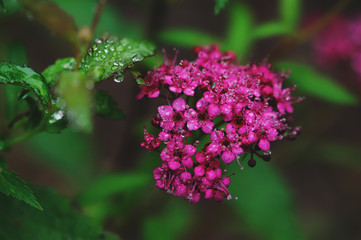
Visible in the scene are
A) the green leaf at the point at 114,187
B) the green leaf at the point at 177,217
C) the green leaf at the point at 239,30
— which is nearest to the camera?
the green leaf at the point at 114,187

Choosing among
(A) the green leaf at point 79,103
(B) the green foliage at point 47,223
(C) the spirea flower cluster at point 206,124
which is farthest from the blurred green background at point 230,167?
(A) the green leaf at point 79,103

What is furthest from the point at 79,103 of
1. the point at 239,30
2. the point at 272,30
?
the point at 239,30

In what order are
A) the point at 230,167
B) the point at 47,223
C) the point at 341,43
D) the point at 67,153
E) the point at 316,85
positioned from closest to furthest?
the point at 47,223, the point at 230,167, the point at 316,85, the point at 341,43, the point at 67,153

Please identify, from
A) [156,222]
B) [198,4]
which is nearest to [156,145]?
[156,222]

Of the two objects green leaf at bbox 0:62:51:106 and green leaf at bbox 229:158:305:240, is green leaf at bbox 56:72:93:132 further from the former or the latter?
green leaf at bbox 229:158:305:240

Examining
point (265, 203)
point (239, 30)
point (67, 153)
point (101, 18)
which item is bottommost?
point (67, 153)

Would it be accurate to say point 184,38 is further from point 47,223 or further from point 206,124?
point 47,223

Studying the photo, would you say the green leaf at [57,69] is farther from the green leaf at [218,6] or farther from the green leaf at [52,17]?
the green leaf at [218,6]
